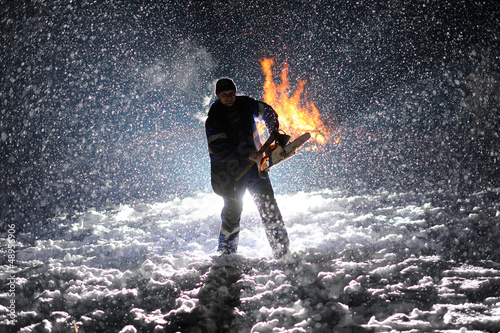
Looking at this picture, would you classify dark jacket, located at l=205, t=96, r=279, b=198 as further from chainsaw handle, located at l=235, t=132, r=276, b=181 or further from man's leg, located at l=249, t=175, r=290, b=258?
man's leg, located at l=249, t=175, r=290, b=258

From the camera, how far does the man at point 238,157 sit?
385 centimetres

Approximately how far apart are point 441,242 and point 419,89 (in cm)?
1730

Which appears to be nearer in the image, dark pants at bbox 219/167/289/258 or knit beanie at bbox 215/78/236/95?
knit beanie at bbox 215/78/236/95

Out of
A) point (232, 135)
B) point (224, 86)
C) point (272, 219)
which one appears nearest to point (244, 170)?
point (232, 135)

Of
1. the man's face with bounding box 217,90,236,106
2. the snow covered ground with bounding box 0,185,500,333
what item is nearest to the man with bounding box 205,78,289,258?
the man's face with bounding box 217,90,236,106

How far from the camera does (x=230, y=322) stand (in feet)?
9.02

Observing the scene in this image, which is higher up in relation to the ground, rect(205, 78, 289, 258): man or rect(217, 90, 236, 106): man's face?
rect(217, 90, 236, 106): man's face

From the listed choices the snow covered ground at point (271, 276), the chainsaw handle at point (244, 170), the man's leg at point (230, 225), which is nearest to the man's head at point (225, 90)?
A: the chainsaw handle at point (244, 170)

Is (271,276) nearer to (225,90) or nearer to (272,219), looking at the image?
(272,219)

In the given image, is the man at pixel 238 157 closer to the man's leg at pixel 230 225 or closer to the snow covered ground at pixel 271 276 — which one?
the man's leg at pixel 230 225

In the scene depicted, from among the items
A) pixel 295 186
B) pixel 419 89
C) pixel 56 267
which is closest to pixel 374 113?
pixel 419 89

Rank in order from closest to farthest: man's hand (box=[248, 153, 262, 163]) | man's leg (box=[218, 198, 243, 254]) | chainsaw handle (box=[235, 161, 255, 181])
A: man's hand (box=[248, 153, 262, 163])
chainsaw handle (box=[235, 161, 255, 181])
man's leg (box=[218, 198, 243, 254])

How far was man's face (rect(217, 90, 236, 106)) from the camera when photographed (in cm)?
379

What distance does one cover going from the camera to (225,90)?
3766 millimetres
